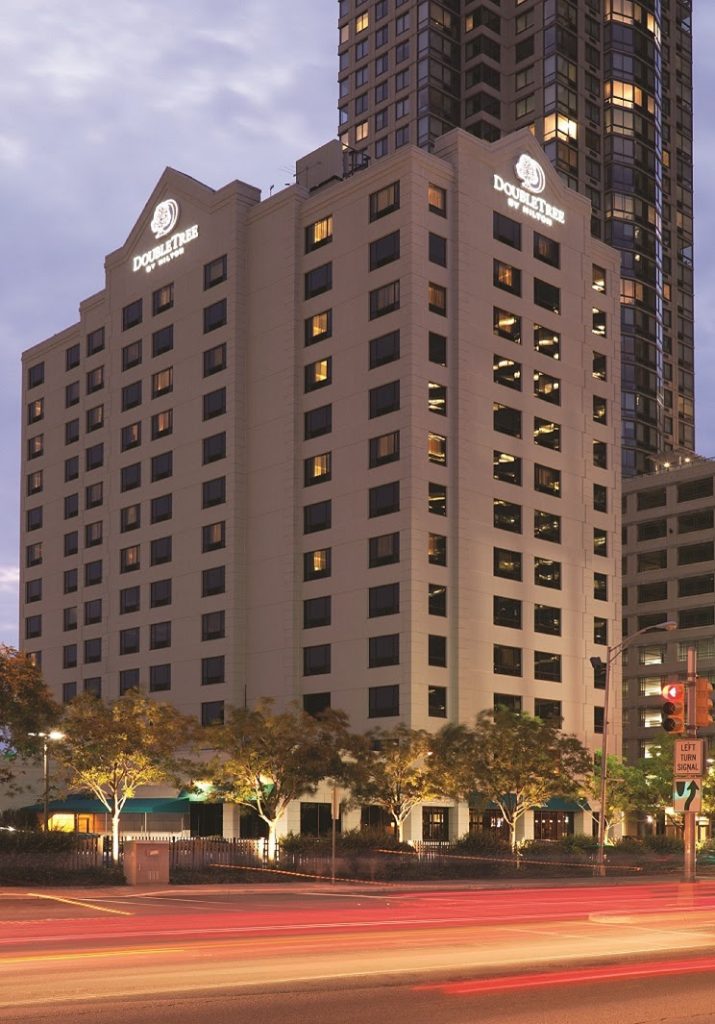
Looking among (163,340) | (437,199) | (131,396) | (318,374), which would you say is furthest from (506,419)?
(131,396)

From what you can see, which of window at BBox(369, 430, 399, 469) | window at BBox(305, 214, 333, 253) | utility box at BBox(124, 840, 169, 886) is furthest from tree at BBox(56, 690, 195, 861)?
window at BBox(305, 214, 333, 253)

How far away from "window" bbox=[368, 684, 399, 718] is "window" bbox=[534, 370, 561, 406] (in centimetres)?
2237

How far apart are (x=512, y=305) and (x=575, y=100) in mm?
62250

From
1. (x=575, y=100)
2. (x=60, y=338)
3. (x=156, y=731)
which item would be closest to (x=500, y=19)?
(x=575, y=100)

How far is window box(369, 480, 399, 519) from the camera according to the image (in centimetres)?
7875

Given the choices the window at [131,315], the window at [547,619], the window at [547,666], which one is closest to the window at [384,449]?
the window at [547,619]

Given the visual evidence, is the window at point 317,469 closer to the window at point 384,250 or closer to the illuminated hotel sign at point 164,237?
the window at point 384,250

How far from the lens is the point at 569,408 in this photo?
88.8 metres

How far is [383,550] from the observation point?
259 feet

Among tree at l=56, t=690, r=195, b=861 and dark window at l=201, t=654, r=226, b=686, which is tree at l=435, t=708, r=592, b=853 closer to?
tree at l=56, t=690, r=195, b=861

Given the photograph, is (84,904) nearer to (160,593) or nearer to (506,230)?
(160,593)

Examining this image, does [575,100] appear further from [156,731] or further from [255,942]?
[255,942]

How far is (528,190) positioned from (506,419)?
1584cm

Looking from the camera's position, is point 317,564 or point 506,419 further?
point 506,419
